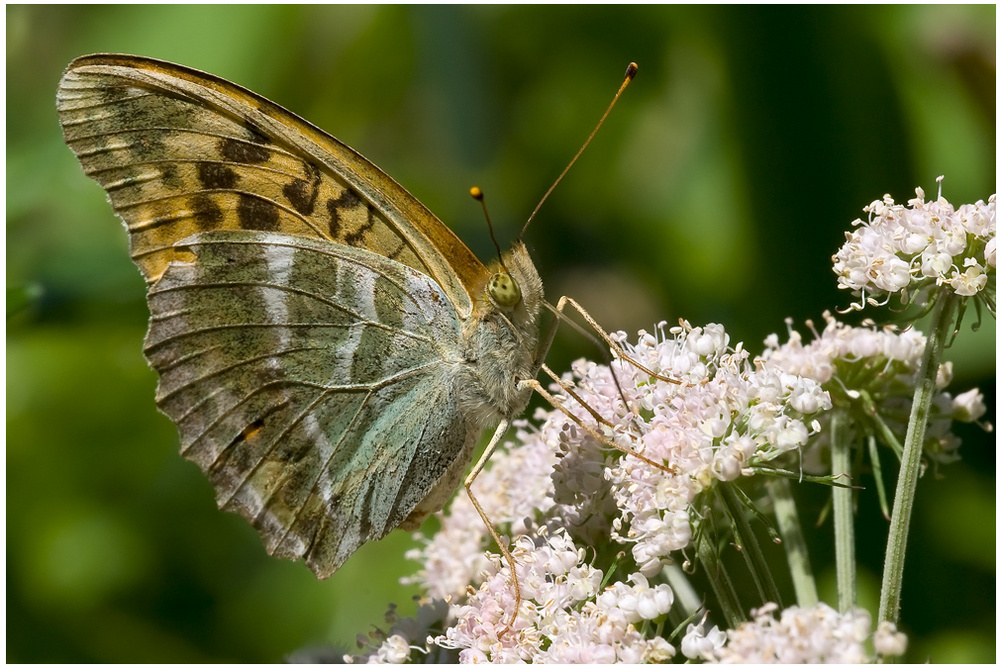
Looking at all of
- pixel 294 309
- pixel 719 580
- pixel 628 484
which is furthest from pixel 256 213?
pixel 719 580

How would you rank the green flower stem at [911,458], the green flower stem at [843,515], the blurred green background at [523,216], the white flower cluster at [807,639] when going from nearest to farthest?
the white flower cluster at [807,639], the green flower stem at [911,458], the green flower stem at [843,515], the blurred green background at [523,216]

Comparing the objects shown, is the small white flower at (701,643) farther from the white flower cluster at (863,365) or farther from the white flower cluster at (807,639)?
the white flower cluster at (863,365)

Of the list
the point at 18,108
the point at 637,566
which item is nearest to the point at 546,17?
the point at 18,108

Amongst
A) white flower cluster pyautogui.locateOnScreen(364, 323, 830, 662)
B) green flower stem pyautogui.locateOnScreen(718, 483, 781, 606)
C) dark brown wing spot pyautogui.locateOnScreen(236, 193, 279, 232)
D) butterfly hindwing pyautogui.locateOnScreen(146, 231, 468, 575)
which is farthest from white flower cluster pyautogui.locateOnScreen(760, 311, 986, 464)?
dark brown wing spot pyautogui.locateOnScreen(236, 193, 279, 232)

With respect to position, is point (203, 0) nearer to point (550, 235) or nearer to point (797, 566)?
point (550, 235)

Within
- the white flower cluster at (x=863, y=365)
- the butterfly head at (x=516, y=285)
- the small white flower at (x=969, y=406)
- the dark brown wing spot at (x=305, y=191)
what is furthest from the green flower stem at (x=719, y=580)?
the dark brown wing spot at (x=305, y=191)

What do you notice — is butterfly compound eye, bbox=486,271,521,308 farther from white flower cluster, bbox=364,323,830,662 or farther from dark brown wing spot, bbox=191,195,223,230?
dark brown wing spot, bbox=191,195,223,230
